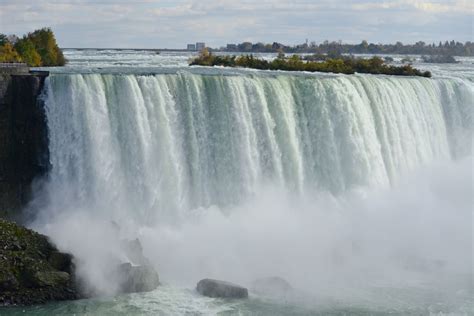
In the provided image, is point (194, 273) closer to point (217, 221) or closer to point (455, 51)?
point (217, 221)

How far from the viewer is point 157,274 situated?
18062 millimetres

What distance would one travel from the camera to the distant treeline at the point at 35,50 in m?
37.3

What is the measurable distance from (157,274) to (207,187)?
4929mm

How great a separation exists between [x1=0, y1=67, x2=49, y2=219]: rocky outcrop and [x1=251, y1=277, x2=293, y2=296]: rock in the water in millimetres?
7253

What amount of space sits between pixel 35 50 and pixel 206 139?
2050cm

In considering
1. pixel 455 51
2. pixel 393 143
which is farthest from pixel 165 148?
pixel 455 51

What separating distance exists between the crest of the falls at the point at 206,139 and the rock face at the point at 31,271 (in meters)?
3.41

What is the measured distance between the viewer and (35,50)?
40312 millimetres

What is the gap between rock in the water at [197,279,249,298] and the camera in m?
17.3

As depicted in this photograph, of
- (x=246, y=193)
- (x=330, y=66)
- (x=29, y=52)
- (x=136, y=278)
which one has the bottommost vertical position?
(x=136, y=278)

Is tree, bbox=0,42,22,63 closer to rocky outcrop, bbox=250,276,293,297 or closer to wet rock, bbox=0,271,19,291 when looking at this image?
wet rock, bbox=0,271,19,291

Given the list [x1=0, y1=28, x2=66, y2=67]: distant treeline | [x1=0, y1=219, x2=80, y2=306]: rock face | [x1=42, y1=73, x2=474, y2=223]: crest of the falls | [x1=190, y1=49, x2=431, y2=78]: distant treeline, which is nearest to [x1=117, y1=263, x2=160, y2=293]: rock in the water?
[x1=0, y1=219, x2=80, y2=306]: rock face

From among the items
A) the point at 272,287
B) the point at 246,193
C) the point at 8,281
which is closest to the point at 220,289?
the point at 272,287

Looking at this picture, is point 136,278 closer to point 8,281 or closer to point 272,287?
point 8,281
